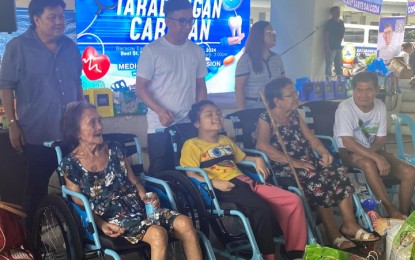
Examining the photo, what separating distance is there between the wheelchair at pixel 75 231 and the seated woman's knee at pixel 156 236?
42 millimetres

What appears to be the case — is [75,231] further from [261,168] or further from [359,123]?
[359,123]

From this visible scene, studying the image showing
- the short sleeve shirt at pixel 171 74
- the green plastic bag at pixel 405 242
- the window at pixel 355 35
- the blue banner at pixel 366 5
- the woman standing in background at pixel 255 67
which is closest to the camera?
the green plastic bag at pixel 405 242

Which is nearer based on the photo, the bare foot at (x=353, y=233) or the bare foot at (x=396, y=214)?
the bare foot at (x=353, y=233)

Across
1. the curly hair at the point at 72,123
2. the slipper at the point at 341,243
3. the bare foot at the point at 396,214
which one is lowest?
the slipper at the point at 341,243

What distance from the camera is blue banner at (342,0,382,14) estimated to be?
7469 millimetres

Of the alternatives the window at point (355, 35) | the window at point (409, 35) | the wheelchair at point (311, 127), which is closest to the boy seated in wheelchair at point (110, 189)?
the wheelchair at point (311, 127)

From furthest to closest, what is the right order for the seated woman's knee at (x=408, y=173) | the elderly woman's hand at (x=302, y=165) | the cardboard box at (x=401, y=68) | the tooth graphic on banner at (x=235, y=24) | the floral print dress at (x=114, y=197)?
the cardboard box at (x=401, y=68) < the tooth graphic on banner at (x=235, y=24) < the seated woman's knee at (x=408, y=173) < the elderly woman's hand at (x=302, y=165) < the floral print dress at (x=114, y=197)

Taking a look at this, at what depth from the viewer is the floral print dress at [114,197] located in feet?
8.61

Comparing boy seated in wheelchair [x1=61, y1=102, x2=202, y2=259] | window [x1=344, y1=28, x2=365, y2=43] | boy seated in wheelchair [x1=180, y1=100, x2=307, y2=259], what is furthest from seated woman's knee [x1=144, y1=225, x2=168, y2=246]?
window [x1=344, y1=28, x2=365, y2=43]

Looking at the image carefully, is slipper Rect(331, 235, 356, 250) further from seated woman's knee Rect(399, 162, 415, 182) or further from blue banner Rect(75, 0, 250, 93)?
blue banner Rect(75, 0, 250, 93)

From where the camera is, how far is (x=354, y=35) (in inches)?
438

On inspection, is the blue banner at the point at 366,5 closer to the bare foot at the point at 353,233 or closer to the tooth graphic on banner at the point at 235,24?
the tooth graphic on banner at the point at 235,24

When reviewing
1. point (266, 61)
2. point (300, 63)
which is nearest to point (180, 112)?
point (266, 61)

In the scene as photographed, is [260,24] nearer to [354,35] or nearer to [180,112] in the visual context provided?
[180,112]
